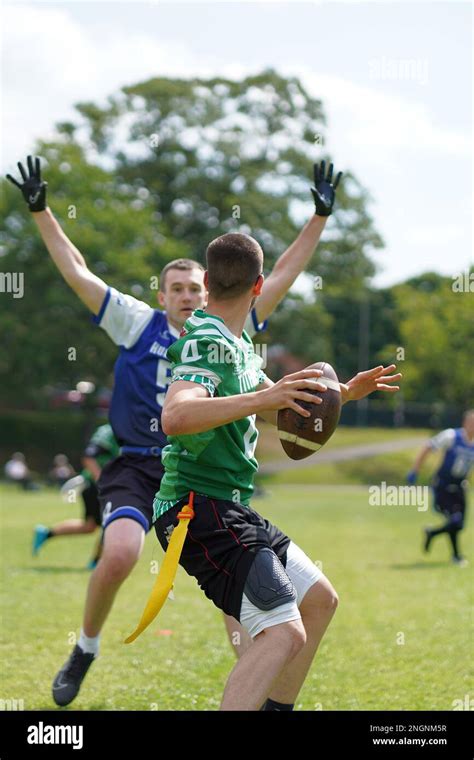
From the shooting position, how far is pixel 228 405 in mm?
3609

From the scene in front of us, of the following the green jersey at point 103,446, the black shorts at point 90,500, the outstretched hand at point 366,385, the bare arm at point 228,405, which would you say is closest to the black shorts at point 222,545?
the bare arm at point 228,405

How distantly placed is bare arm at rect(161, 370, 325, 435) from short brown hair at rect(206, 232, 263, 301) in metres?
0.55

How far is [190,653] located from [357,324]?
229ft

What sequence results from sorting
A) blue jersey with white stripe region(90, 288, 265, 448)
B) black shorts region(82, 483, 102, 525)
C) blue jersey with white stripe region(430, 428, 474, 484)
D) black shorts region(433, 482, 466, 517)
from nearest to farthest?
blue jersey with white stripe region(90, 288, 265, 448) < black shorts region(82, 483, 102, 525) < blue jersey with white stripe region(430, 428, 474, 484) < black shorts region(433, 482, 466, 517)

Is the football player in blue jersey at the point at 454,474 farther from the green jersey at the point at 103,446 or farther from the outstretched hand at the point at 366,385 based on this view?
the outstretched hand at the point at 366,385

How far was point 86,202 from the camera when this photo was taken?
40.2 metres

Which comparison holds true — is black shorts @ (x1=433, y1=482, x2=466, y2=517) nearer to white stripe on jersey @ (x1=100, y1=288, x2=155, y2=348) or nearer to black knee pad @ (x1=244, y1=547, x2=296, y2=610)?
white stripe on jersey @ (x1=100, y1=288, x2=155, y2=348)

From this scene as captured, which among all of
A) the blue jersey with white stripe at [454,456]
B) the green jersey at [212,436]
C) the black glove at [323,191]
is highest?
the black glove at [323,191]

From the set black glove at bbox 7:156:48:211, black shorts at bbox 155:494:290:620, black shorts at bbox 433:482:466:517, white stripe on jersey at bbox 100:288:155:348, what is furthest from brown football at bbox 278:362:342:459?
black shorts at bbox 433:482:466:517

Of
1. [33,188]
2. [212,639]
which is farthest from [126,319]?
[212,639]

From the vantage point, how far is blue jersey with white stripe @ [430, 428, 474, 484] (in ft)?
44.9

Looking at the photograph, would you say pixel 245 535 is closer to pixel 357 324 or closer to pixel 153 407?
pixel 153 407

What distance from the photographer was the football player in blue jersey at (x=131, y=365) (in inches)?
217

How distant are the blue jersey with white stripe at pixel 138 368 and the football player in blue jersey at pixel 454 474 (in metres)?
8.48
